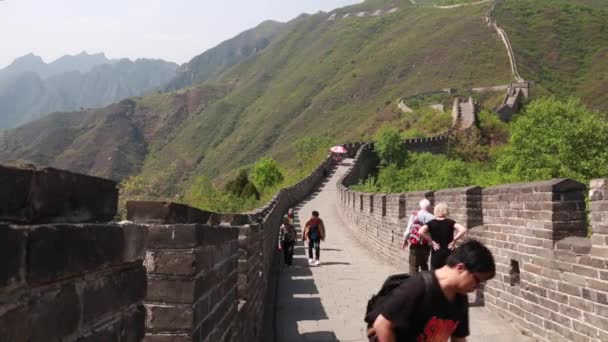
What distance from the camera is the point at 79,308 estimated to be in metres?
1.61

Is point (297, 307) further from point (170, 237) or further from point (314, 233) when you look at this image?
point (170, 237)

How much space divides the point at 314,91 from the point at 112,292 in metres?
120

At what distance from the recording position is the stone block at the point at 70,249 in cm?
132

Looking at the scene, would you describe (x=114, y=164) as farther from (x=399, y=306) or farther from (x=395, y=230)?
(x=399, y=306)

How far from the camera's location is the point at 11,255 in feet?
4.03

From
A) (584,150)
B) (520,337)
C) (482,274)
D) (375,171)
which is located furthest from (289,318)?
(375,171)

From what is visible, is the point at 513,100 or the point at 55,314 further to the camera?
the point at 513,100

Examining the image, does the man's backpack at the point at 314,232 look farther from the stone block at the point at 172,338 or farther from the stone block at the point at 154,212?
the stone block at the point at 172,338

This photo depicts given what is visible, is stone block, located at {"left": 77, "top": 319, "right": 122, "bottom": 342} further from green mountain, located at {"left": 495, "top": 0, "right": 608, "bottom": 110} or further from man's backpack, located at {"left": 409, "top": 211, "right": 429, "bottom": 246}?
green mountain, located at {"left": 495, "top": 0, "right": 608, "bottom": 110}

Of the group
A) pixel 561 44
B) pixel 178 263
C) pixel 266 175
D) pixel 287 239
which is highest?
pixel 561 44

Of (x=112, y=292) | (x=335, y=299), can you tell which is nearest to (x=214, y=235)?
(x=112, y=292)

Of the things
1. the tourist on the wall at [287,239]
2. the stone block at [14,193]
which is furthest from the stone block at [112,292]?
the tourist on the wall at [287,239]

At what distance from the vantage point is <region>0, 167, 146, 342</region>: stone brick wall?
1.28 m

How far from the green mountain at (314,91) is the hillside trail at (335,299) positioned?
5396cm
